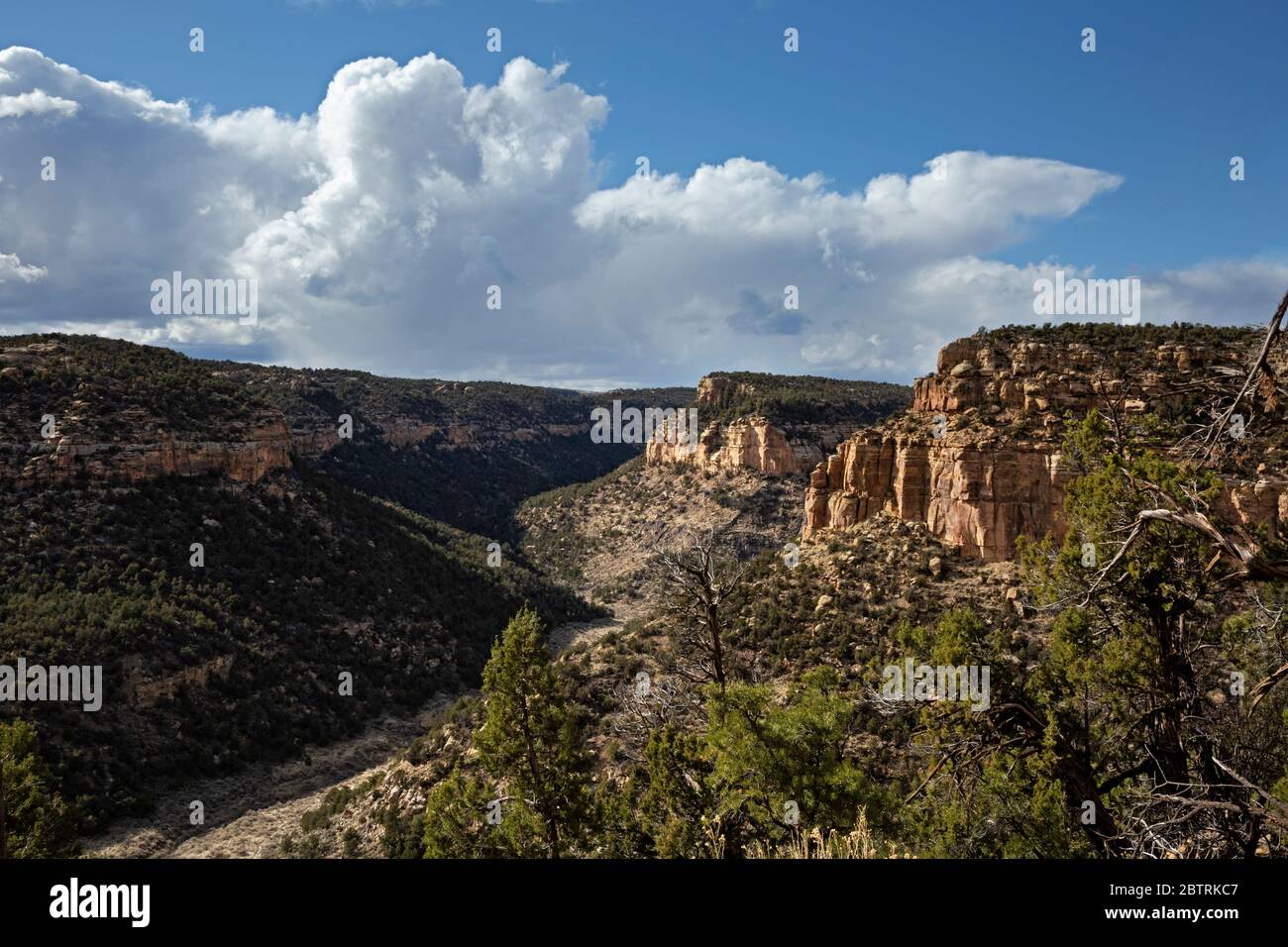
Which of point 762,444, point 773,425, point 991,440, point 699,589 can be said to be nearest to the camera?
point 699,589

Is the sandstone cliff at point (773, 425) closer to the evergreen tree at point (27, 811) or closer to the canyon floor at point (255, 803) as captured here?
the canyon floor at point (255, 803)

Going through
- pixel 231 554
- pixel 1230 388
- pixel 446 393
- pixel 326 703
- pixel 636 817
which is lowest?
pixel 326 703

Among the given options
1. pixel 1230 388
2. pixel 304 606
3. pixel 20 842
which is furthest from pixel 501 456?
pixel 1230 388

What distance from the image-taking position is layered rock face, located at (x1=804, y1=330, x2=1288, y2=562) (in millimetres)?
26734

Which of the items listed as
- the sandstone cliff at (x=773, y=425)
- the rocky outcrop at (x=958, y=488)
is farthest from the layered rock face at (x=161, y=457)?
the sandstone cliff at (x=773, y=425)

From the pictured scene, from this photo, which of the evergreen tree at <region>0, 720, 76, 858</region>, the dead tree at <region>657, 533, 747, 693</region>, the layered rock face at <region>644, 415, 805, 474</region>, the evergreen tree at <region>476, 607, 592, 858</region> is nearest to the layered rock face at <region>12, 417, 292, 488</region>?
the evergreen tree at <region>0, 720, 76, 858</region>

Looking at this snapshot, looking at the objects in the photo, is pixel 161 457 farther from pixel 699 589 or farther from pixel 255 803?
pixel 699 589

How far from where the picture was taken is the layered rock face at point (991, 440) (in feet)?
87.7

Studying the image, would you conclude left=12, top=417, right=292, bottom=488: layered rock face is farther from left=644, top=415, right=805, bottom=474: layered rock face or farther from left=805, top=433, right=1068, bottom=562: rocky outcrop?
left=644, top=415, right=805, bottom=474: layered rock face

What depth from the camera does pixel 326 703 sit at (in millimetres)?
34406

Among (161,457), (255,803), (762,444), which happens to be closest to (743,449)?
(762,444)

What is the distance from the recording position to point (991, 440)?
90.9ft
